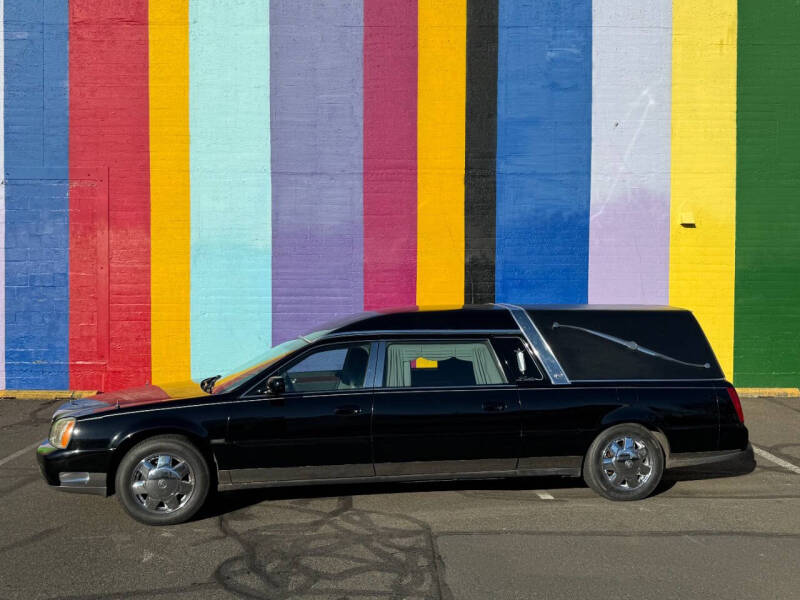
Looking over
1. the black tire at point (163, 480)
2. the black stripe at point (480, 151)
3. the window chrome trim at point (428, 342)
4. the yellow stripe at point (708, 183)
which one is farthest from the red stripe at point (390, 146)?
the black tire at point (163, 480)

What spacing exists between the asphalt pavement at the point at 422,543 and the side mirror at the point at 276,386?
961 mm

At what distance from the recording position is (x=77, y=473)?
5594mm

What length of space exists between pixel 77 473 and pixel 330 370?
2042 mm

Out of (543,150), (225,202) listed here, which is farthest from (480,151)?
(225,202)

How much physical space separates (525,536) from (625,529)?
770 millimetres

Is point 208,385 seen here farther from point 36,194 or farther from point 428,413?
point 36,194

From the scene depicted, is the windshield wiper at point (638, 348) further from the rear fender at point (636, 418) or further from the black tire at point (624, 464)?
the black tire at point (624, 464)

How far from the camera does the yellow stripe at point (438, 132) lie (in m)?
11.7

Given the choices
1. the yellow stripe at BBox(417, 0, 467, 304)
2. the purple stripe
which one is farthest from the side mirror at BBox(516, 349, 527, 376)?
the purple stripe

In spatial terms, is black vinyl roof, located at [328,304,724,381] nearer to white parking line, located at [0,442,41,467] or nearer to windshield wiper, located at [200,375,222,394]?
windshield wiper, located at [200,375,222,394]

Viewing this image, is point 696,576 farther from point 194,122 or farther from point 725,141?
point 194,122

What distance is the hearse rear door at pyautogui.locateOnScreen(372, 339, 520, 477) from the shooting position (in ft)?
19.7

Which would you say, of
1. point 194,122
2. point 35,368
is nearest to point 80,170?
point 194,122

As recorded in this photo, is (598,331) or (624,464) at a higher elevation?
(598,331)
